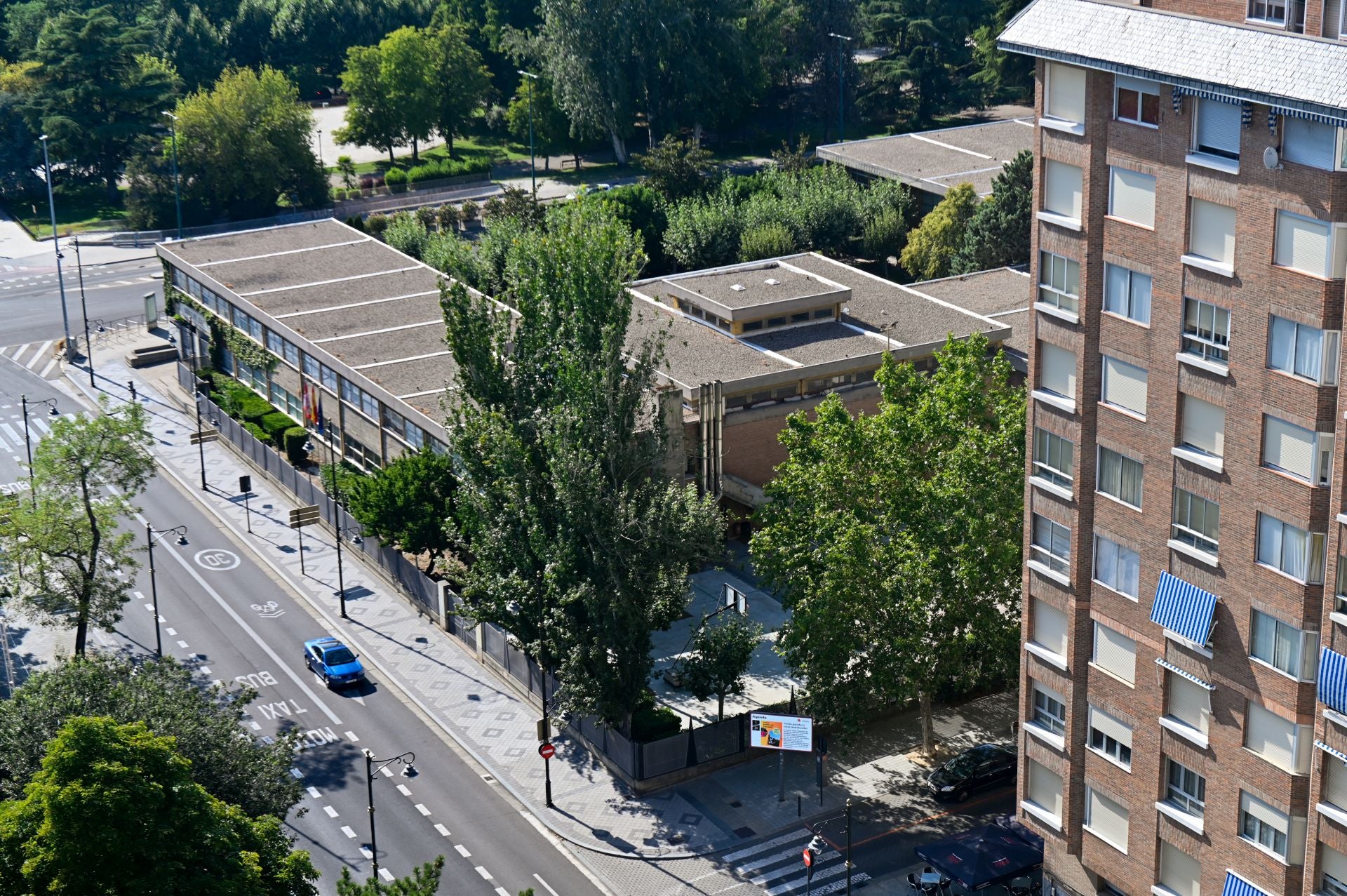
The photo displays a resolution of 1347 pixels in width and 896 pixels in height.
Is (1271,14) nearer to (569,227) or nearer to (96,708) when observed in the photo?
(569,227)

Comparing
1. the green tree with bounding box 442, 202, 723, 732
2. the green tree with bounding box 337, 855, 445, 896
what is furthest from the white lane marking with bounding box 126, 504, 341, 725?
the green tree with bounding box 337, 855, 445, 896

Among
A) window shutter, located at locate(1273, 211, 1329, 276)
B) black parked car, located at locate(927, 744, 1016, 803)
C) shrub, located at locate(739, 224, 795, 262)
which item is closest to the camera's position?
window shutter, located at locate(1273, 211, 1329, 276)

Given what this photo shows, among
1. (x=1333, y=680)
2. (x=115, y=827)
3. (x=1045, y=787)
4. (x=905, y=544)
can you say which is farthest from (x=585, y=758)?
(x=1333, y=680)

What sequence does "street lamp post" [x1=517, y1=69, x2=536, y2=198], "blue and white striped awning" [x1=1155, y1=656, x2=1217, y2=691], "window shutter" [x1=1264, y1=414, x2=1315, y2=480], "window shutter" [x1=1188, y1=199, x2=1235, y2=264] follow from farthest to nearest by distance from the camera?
1. "street lamp post" [x1=517, y1=69, x2=536, y2=198]
2. "blue and white striped awning" [x1=1155, y1=656, x2=1217, y2=691]
3. "window shutter" [x1=1188, y1=199, x2=1235, y2=264]
4. "window shutter" [x1=1264, y1=414, x2=1315, y2=480]

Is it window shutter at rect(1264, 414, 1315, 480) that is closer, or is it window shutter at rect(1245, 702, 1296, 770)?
window shutter at rect(1264, 414, 1315, 480)

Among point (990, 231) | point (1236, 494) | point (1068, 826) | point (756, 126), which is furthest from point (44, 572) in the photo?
point (756, 126)

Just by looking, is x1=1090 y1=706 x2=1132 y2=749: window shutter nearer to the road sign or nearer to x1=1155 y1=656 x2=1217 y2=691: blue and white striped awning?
x1=1155 y1=656 x2=1217 y2=691: blue and white striped awning

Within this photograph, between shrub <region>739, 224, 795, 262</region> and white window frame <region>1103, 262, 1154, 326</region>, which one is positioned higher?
white window frame <region>1103, 262, 1154, 326</region>
